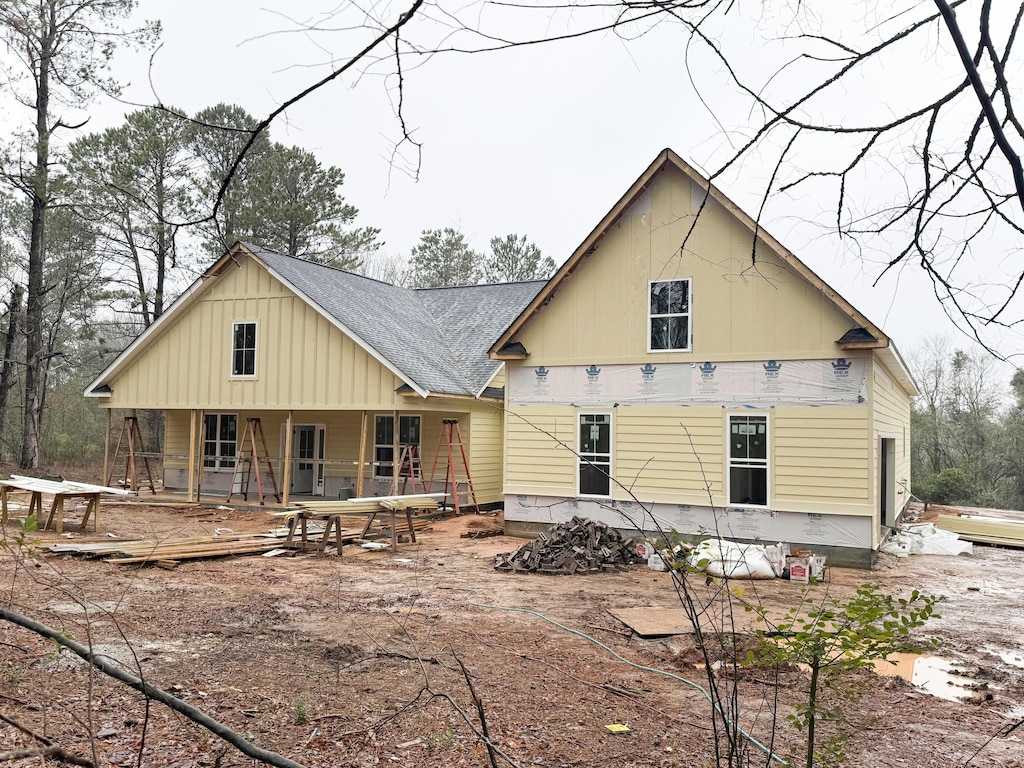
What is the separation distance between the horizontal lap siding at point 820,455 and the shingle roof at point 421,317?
8347mm

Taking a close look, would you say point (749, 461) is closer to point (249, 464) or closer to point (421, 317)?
point (421, 317)

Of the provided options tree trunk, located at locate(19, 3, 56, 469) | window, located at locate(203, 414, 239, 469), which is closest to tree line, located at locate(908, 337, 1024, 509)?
window, located at locate(203, 414, 239, 469)

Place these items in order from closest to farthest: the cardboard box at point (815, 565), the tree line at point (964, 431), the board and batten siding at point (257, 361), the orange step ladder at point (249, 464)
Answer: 1. the cardboard box at point (815, 565)
2. the board and batten siding at point (257, 361)
3. the orange step ladder at point (249, 464)
4. the tree line at point (964, 431)

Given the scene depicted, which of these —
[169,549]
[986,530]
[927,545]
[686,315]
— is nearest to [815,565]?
[686,315]

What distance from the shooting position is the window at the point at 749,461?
13555 mm

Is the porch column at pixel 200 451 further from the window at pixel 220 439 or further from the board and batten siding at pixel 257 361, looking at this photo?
the window at pixel 220 439

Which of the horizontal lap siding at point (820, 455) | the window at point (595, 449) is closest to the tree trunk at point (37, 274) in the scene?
the window at point (595, 449)

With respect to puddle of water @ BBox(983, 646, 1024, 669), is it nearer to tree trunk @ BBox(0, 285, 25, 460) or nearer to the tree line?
the tree line

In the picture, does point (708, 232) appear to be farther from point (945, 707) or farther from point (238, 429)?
point (238, 429)

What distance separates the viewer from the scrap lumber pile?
1264 cm

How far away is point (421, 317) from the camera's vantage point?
81.8 ft

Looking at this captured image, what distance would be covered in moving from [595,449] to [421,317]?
11272 mm

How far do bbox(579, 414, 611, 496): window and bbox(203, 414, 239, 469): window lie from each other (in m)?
13.2

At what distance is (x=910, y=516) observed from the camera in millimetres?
23203
